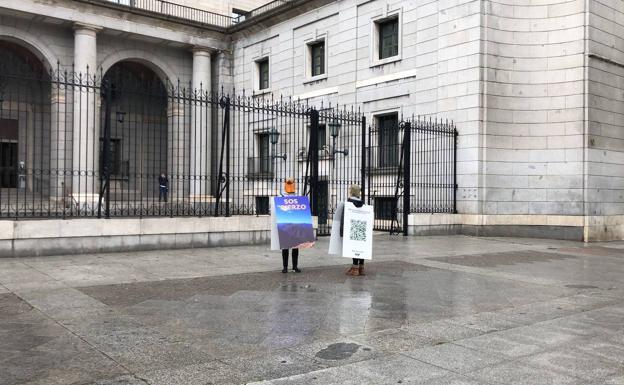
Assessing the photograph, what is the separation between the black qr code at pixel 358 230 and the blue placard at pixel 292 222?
2.62 ft

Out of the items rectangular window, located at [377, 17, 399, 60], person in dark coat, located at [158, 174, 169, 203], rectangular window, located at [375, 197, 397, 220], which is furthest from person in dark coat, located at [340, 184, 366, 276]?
rectangular window, located at [377, 17, 399, 60]

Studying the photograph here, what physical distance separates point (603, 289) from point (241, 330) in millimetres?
6250

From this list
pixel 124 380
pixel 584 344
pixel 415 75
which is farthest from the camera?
pixel 415 75

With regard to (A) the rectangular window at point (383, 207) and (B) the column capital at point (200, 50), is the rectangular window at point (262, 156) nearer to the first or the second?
(A) the rectangular window at point (383, 207)

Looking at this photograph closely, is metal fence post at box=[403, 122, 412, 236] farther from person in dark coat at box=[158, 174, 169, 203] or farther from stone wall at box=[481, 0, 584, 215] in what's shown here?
person in dark coat at box=[158, 174, 169, 203]

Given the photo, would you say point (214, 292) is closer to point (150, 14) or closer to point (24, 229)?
point (24, 229)

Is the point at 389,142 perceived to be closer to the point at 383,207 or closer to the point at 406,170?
the point at 383,207

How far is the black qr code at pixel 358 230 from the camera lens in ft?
31.8

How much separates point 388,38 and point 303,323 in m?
19.2

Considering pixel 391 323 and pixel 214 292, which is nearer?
pixel 391 323

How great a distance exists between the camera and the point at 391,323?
640 centimetres

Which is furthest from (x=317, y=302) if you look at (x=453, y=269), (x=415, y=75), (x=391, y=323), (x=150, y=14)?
(x=150, y=14)

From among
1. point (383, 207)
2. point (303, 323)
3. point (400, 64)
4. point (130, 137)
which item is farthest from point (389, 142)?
point (303, 323)

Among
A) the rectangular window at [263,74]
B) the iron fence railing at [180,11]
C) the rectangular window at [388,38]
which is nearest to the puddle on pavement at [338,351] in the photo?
the rectangular window at [388,38]
